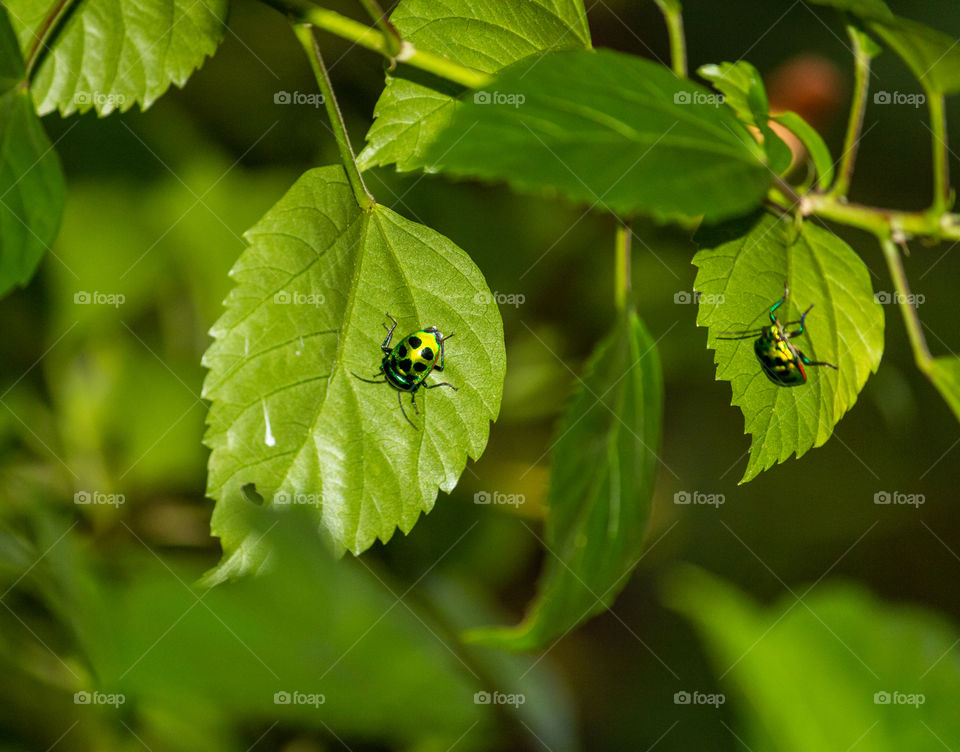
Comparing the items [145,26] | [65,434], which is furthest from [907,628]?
[65,434]

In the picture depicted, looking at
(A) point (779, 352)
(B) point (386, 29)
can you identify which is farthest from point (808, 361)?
(B) point (386, 29)

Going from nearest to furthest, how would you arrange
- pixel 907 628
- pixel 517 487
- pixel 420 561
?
pixel 907 628, pixel 420 561, pixel 517 487

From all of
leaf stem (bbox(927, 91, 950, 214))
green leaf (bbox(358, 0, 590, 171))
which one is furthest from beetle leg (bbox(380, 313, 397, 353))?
leaf stem (bbox(927, 91, 950, 214))

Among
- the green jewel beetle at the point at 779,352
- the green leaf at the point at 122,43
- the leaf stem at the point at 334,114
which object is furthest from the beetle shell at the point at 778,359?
the green leaf at the point at 122,43

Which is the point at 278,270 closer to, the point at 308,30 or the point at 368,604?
the point at 308,30

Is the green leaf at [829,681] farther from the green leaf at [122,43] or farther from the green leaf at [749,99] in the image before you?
the green leaf at [122,43]

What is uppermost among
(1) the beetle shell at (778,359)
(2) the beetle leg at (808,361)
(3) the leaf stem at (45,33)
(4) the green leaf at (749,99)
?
(3) the leaf stem at (45,33)

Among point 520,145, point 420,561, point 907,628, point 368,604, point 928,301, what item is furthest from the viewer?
point 928,301
